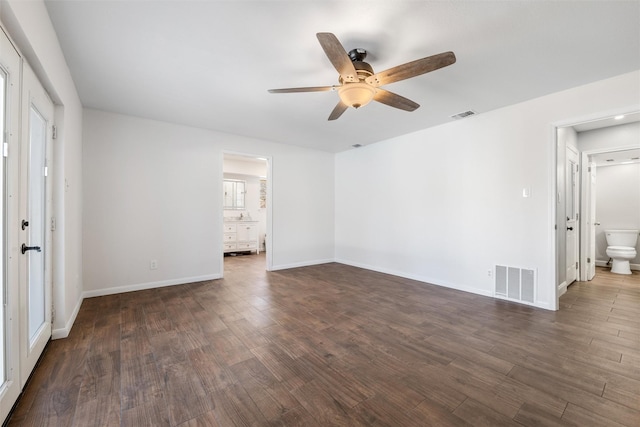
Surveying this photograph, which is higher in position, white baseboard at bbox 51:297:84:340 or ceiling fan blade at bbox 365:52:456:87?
ceiling fan blade at bbox 365:52:456:87

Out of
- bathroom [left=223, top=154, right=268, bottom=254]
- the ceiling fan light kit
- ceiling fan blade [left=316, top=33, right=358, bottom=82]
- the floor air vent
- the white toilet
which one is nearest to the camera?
ceiling fan blade [left=316, top=33, right=358, bottom=82]

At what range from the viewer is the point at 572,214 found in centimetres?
416

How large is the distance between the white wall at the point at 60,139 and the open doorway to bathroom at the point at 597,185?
15.6 feet

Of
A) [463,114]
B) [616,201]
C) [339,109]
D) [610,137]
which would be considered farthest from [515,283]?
[616,201]

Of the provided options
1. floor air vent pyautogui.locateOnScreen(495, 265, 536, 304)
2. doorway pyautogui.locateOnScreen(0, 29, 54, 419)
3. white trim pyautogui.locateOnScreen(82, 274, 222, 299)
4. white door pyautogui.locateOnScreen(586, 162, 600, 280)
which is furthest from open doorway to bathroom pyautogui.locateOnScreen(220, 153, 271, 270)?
white door pyautogui.locateOnScreen(586, 162, 600, 280)

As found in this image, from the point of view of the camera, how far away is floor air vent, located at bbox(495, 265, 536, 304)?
3.20m

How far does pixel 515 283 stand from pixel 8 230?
15.5 ft

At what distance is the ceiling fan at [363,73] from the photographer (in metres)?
1.73

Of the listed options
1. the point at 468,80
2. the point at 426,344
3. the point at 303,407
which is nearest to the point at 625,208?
the point at 468,80

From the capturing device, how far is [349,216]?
5.76 m

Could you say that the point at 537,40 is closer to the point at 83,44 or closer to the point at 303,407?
the point at 303,407

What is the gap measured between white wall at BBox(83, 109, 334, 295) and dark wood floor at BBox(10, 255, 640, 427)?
2.02 ft

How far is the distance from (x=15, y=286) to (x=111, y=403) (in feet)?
2.92

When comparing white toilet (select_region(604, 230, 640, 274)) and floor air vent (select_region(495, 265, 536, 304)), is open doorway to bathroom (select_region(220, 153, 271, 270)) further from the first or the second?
white toilet (select_region(604, 230, 640, 274))
